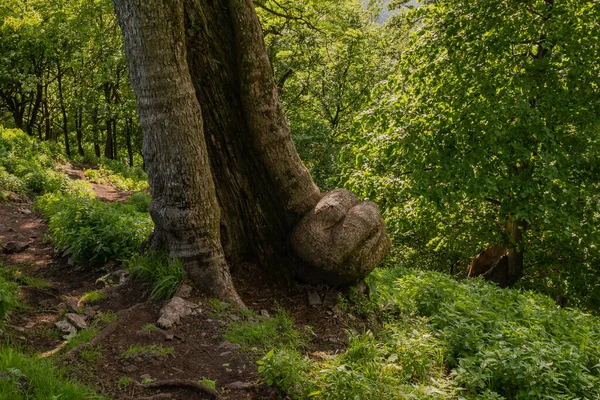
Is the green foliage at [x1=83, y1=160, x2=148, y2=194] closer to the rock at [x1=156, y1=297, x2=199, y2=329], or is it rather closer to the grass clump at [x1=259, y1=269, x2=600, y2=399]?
the rock at [x1=156, y1=297, x2=199, y2=329]

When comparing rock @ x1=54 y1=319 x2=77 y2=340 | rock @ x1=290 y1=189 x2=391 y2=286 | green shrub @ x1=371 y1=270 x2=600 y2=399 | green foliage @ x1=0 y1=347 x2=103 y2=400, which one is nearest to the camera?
green foliage @ x1=0 y1=347 x2=103 y2=400

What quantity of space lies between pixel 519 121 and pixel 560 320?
13.7 feet

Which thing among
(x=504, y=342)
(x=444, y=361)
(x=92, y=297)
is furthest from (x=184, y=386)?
(x=504, y=342)

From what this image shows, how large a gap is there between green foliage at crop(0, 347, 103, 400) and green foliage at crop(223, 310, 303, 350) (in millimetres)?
1616

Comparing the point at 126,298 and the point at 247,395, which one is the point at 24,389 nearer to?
the point at 247,395

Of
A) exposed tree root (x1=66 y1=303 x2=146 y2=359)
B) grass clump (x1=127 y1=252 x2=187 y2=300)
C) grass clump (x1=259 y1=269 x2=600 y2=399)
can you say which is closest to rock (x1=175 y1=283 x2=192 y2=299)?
grass clump (x1=127 y1=252 x2=187 y2=300)

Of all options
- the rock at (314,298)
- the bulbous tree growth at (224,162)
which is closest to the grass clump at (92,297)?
the bulbous tree growth at (224,162)

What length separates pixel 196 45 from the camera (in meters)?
5.80

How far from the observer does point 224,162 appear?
6172 mm

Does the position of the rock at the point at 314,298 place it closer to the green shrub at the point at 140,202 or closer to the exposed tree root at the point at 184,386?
the exposed tree root at the point at 184,386

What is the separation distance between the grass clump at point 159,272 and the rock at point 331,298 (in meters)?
1.89

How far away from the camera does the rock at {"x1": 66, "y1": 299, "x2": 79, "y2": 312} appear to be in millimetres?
5180

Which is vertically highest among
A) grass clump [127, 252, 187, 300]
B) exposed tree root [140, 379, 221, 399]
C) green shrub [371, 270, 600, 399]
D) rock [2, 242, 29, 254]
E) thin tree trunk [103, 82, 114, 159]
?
thin tree trunk [103, 82, 114, 159]

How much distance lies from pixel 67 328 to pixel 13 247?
148 inches
